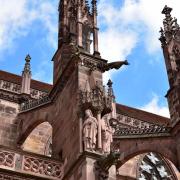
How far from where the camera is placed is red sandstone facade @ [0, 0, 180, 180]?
770cm

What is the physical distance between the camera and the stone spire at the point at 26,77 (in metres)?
13.9

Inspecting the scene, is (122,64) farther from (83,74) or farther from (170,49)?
(170,49)

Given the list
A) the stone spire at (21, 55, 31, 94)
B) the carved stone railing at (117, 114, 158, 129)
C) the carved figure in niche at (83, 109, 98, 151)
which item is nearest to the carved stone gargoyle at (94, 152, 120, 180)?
the carved figure in niche at (83, 109, 98, 151)

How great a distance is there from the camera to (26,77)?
47.1 feet

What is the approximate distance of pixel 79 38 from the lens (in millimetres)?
9758

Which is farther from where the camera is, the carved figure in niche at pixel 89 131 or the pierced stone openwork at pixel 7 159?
the pierced stone openwork at pixel 7 159

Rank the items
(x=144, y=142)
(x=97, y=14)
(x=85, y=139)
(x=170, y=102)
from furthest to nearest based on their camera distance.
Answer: (x=170, y=102), (x=144, y=142), (x=97, y=14), (x=85, y=139)

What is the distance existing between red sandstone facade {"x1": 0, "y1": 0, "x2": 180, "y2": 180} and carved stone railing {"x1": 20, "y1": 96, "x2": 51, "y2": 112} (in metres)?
0.04

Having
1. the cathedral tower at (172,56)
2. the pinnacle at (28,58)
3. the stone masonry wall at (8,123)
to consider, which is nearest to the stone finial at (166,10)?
the cathedral tower at (172,56)

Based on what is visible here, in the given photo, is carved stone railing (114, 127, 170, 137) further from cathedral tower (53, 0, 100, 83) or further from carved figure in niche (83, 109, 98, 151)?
carved figure in niche (83, 109, 98, 151)

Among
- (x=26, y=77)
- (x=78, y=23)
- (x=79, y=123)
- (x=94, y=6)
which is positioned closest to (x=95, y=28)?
(x=78, y=23)

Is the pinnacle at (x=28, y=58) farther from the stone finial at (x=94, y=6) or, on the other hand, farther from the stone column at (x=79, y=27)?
the stone column at (x=79, y=27)

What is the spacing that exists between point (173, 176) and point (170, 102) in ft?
10.3

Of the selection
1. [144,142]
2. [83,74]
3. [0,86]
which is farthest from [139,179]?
[83,74]
